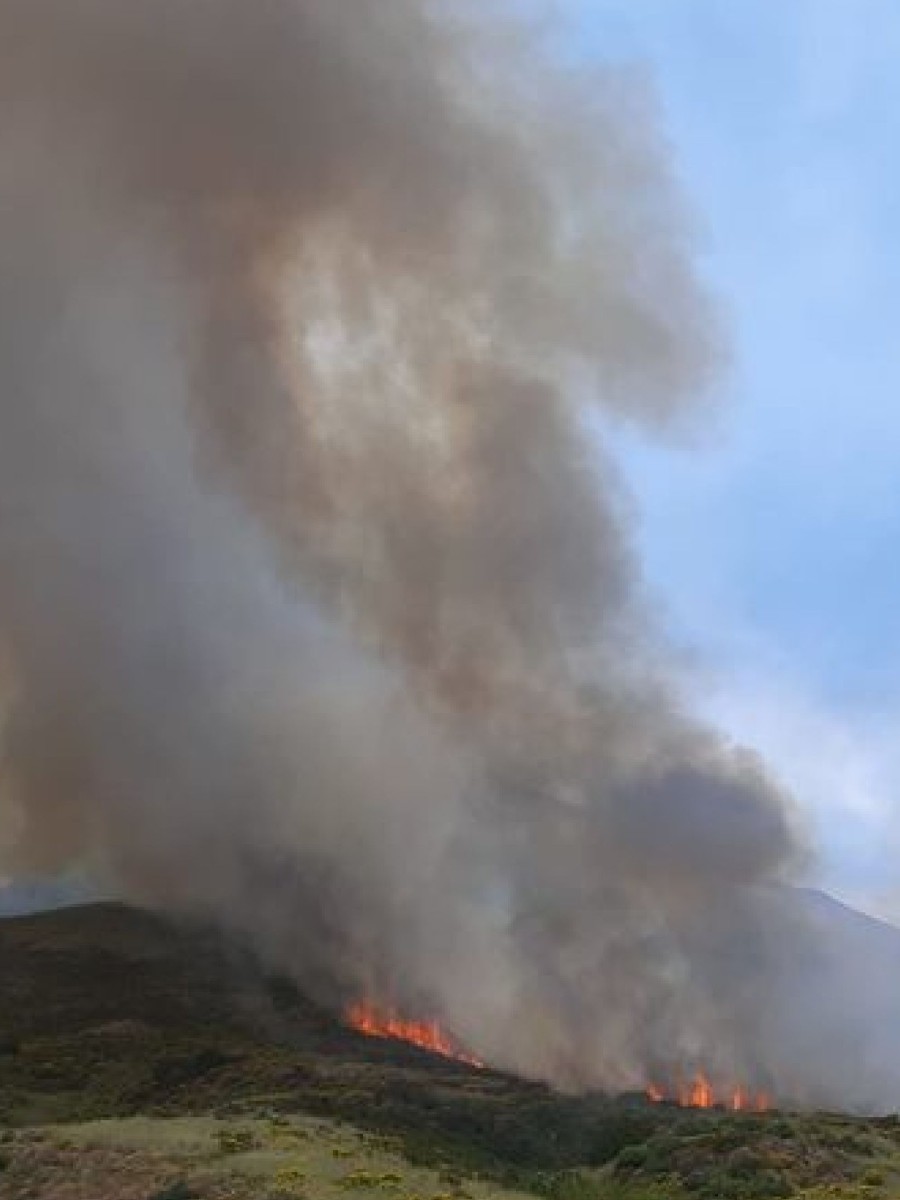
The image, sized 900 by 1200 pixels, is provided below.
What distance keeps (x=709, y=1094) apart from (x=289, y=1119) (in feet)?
208

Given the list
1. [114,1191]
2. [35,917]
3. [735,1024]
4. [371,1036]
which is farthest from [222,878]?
[114,1191]

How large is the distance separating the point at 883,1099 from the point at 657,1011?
20.8 m

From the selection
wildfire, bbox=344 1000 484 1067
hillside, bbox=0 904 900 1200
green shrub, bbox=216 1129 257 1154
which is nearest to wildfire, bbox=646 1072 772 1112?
wildfire, bbox=344 1000 484 1067

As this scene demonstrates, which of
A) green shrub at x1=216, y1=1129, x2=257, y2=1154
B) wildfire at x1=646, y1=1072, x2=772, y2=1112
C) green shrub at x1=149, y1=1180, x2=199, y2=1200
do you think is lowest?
green shrub at x1=149, y1=1180, x2=199, y2=1200

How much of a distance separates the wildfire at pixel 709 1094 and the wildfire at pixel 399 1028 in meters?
15.8

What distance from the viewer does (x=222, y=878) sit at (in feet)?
435

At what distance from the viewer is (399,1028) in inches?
4181

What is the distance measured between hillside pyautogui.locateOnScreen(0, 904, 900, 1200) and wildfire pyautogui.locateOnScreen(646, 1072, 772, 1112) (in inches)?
936

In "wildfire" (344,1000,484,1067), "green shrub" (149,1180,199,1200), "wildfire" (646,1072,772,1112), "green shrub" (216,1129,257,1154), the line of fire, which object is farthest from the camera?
"wildfire" (646,1072,772,1112)

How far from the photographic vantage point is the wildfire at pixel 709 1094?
333 feet

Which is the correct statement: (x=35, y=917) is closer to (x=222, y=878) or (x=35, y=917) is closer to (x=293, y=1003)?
(x=222, y=878)

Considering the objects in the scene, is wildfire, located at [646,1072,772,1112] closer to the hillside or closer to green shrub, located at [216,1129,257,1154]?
the hillside

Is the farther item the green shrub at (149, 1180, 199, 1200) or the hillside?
the hillside

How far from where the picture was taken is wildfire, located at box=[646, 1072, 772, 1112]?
10162cm
